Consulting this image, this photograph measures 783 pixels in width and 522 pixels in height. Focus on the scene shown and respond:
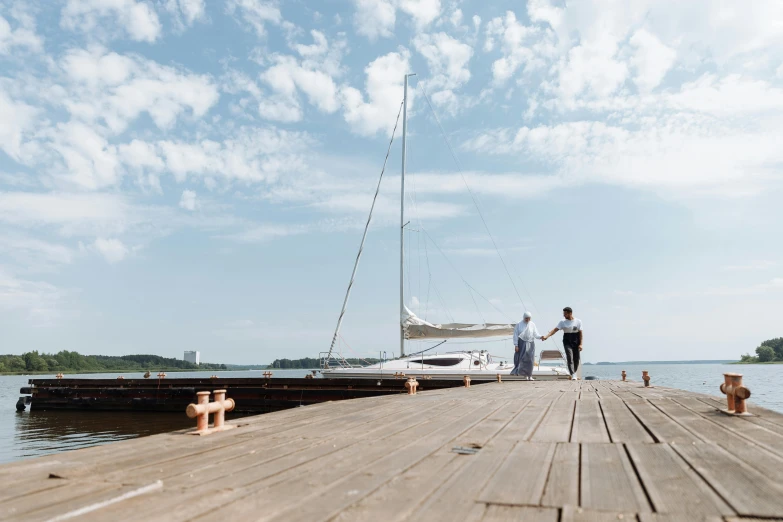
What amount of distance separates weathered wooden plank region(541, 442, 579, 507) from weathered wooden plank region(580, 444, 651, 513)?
0.14 feet

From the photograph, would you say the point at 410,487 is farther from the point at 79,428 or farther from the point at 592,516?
the point at 79,428

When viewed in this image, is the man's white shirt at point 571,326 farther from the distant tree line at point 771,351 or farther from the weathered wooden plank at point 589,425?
the distant tree line at point 771,351

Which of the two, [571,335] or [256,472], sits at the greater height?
[571,335]

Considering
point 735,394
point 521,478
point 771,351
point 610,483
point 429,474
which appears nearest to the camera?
point 610,483

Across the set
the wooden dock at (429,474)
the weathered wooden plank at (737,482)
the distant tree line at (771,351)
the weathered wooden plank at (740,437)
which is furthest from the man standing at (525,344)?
the distant tree line at (771,351)

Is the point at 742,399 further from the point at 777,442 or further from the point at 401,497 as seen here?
the point at 401,497

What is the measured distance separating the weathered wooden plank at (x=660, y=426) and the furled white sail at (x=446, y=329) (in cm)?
1681

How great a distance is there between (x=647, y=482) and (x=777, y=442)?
1759mm

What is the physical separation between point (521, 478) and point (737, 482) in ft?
3.40

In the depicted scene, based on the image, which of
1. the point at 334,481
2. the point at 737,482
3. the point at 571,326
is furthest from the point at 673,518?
the point at 571,326

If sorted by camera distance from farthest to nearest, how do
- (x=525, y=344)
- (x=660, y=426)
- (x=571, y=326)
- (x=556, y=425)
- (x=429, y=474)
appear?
(x=525, y=344)
(x=571, y=326)
(x=556, y=425)
(x=660, y=426)
(x=429, y=474)

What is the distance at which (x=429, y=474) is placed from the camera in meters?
2.84

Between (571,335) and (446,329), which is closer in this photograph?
(571,335)

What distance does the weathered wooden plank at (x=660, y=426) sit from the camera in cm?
387
